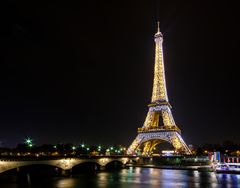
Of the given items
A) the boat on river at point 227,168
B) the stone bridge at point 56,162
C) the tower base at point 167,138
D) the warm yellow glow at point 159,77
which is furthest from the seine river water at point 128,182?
the warm yellow glow at point 159,77

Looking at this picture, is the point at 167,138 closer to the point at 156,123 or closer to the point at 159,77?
the point at 156,123

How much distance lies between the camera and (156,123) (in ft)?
312

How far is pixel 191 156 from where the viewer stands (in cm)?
7644

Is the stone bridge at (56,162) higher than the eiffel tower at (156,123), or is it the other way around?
the eiffel tower at (156,123)

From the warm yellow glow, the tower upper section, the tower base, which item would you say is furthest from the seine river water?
the warm yellow glow

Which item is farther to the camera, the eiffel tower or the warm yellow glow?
the warm yellow glow

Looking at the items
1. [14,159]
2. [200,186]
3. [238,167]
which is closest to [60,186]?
[14,159]

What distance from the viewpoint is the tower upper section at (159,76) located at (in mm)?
89456

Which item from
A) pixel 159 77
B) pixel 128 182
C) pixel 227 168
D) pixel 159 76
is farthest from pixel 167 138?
pixel 128 182

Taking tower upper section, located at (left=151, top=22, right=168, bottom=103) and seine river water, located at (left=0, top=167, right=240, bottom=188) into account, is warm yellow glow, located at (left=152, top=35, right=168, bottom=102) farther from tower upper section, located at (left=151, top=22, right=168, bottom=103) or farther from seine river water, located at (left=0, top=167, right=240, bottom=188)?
seine river water, located at (left=0, top=167, right=240, bottom=188)

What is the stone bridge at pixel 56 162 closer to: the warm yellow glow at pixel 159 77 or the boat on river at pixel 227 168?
the warm yellow glow at pixel 159 77

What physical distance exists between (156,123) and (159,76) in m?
14.9

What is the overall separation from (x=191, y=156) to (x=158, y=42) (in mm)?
36357

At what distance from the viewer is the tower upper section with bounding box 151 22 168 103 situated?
89.5m
